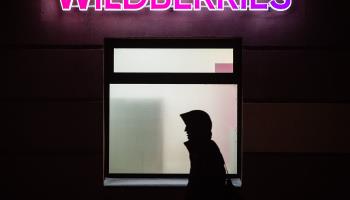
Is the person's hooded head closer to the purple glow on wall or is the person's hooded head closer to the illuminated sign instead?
the illuminated sign

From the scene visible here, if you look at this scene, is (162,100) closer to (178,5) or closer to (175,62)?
(175,62)

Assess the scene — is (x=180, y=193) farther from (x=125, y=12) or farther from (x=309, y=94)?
(x=125, y=12)

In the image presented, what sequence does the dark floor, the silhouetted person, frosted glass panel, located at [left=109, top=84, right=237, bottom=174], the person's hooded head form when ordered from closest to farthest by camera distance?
the silhouetted person → the person's hooded head → the dark floor → frosted glass panel, located at [left=109, top=84, right=237, bottom=174]

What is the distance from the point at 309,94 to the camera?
646 centimetres

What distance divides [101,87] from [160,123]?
3.71 feet

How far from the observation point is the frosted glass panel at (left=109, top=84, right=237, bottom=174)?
6730 millimetres

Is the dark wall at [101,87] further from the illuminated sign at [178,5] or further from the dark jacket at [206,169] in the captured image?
the dark jacket at [206,169]

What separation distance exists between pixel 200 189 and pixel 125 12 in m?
3.71

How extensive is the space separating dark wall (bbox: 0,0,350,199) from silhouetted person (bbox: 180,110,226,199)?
2.63m

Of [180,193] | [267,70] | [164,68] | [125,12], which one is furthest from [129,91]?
[267,70]

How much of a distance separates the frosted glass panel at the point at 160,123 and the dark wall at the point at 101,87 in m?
0.33

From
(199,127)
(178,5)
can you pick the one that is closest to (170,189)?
(199,127)

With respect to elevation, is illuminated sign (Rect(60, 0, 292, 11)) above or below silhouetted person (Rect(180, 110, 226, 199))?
above

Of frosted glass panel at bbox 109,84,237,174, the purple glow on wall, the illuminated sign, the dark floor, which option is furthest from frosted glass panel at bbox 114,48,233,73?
the dark floor
